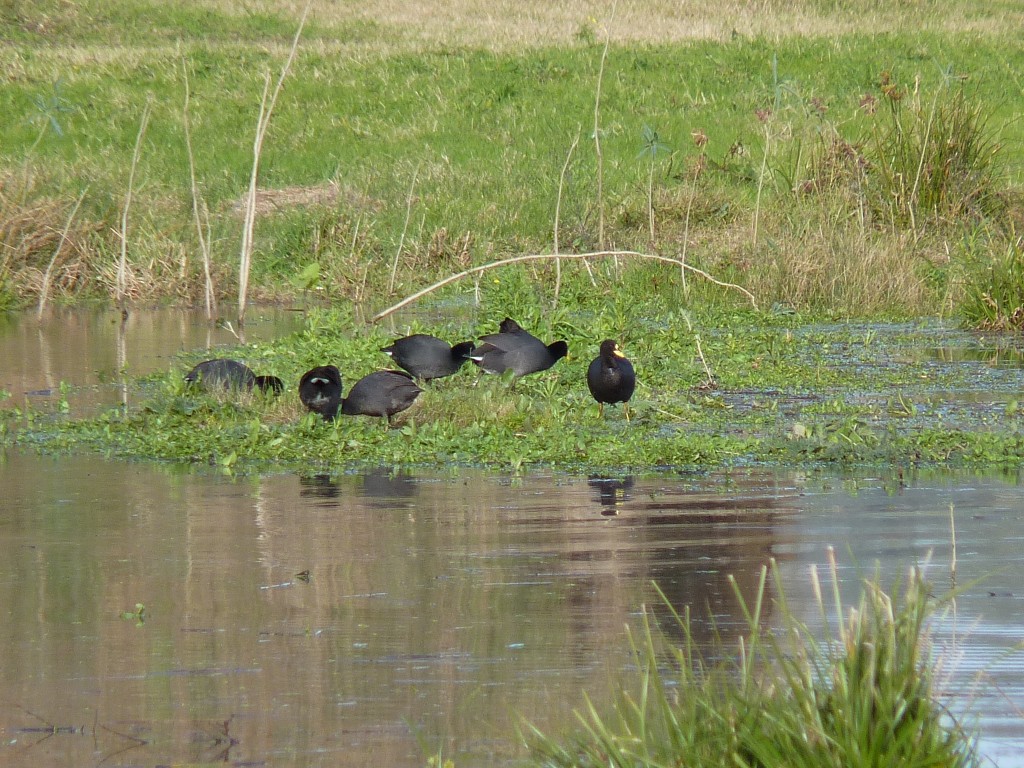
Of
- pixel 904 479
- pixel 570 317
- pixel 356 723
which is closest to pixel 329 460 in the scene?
pixel 904 479

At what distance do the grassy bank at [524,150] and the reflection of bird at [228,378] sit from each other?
368 centimetres

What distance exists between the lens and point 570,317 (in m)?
16.4

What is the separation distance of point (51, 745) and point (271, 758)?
2.18ft

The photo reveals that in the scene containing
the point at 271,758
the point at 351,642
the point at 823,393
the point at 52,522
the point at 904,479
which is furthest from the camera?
the point at 823,393

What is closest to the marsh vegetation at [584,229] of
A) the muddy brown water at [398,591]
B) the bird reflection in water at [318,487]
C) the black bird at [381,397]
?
the black bird at [381,397]

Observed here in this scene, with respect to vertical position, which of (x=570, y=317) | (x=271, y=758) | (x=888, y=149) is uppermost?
(x=888, y=149)

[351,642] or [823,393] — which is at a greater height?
[823,393]

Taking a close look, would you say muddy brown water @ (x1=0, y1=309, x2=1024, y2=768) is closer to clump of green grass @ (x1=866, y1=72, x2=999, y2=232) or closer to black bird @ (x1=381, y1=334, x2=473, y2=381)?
black bird @ (x1=381, y1=334, x2=473, y2=381)

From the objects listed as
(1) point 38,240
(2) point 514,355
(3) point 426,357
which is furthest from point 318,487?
(1) point 38,240

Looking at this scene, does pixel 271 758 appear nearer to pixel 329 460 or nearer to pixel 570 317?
pixel 329 460

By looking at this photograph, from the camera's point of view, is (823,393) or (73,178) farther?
(73,178)

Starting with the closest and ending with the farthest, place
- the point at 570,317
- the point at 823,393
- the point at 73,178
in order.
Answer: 1. the point at 823,393
2. the point at 570,317
3. the point at 73,178

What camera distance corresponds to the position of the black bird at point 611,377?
10.4 meters

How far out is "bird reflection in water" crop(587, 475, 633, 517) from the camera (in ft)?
25.9
